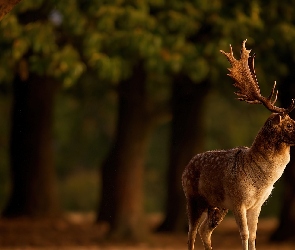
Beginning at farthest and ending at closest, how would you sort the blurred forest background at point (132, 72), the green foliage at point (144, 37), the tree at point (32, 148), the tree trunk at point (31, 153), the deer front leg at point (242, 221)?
1. the tree trunk at point (31, 153)
2. the tree at point (32, 148)
3. the blurred forest background at point (132, 72)
4. the green foliage at point (144, 37)
5. the deer front leg at point (242, 221)

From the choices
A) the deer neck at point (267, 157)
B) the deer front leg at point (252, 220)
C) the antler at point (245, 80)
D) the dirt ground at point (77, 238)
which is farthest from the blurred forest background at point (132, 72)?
the deer neck at point (267, 157)

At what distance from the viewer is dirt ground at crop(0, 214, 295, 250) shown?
64.1ft

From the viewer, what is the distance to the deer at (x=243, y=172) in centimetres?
724

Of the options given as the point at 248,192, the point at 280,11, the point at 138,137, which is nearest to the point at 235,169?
the point at 248,192

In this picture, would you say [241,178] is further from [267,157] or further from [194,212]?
[194,212]

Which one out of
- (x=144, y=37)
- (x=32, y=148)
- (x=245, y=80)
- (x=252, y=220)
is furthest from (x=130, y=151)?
(x=245, y=80)

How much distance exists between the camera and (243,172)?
24.1 ft

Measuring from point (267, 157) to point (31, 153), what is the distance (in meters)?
18.3

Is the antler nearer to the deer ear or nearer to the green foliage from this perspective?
the deer ear

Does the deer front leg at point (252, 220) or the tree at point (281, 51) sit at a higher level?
the tree at point (281, 51)

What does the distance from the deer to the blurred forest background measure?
388 inches

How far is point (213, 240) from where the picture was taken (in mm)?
21812

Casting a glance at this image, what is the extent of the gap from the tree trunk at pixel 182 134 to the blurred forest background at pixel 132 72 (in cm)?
2

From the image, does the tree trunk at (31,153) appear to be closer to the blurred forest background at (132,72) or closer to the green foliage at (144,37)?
the blurred forest background at (132,72)
